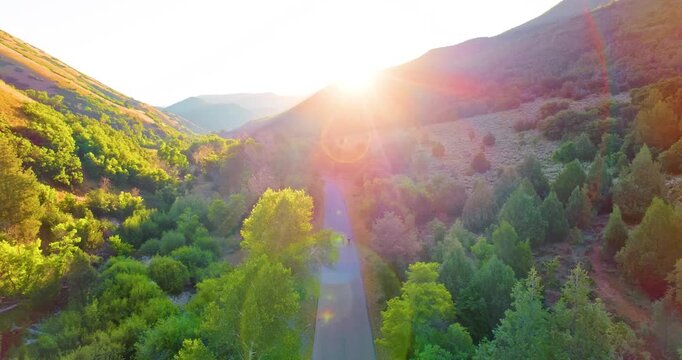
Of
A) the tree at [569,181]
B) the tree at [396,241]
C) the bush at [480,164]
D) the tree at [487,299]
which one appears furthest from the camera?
the bush at [480,164]

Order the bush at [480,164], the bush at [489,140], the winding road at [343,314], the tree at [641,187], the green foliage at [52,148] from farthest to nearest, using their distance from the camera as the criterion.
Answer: the bush at [489,140] < the bush at [480,164] < the green foliage at [52,148] < the tree at [641,187] < the winding road at [343,314]

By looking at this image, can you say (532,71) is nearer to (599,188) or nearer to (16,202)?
(599,188)

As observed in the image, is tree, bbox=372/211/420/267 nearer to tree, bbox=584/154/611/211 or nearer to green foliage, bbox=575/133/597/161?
tree, bbox=584/154/611/211

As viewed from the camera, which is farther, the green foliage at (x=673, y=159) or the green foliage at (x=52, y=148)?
the green foliage at (x=52, y=148)

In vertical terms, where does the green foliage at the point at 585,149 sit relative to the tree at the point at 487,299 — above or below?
above

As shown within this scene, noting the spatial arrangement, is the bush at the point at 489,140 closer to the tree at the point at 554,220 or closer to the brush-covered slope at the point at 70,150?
the tree at the point at 554,220

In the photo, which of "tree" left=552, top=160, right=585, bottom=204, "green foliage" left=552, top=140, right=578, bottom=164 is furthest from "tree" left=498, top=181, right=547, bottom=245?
"green foliage" left=552, top=140, right=578, bottom=164

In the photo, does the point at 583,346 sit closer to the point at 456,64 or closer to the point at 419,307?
the point at 419,307

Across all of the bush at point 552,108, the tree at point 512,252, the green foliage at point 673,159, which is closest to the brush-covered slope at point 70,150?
the tree at point 512,252
